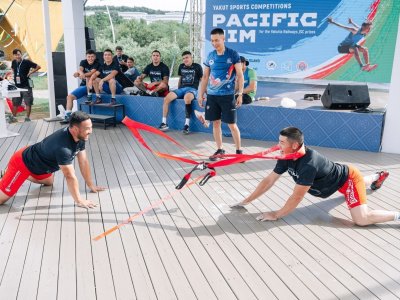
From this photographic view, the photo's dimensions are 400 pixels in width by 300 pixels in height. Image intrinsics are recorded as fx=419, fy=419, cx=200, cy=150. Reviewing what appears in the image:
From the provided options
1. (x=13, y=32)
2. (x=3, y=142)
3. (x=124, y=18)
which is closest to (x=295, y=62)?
(x=3, y=142)

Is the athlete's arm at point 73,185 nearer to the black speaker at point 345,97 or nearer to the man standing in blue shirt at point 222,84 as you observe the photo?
the man standing in blue shirt at point 222,84

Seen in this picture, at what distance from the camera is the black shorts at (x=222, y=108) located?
16.1 ft

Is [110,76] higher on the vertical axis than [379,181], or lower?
higher

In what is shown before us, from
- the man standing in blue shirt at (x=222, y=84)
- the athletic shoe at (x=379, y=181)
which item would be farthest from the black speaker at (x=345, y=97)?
the athletic shoe at (x=379, y=181)

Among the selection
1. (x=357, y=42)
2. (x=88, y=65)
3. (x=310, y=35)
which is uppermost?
(x=310, y=35)

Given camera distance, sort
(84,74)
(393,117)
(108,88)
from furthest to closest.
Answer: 1. (108,88)
2. (84,74)
3. (393,117)

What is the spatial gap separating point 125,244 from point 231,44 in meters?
8.18

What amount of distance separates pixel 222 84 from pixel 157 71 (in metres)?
2.68

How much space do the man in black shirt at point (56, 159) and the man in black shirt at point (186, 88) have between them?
311cm

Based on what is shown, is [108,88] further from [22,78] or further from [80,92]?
[22,78]

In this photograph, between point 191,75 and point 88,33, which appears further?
point 88,33

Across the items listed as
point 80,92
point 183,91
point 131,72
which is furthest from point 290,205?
point 131,72

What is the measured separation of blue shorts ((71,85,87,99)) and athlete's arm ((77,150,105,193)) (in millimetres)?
4063

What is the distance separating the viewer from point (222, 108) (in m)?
4.97
